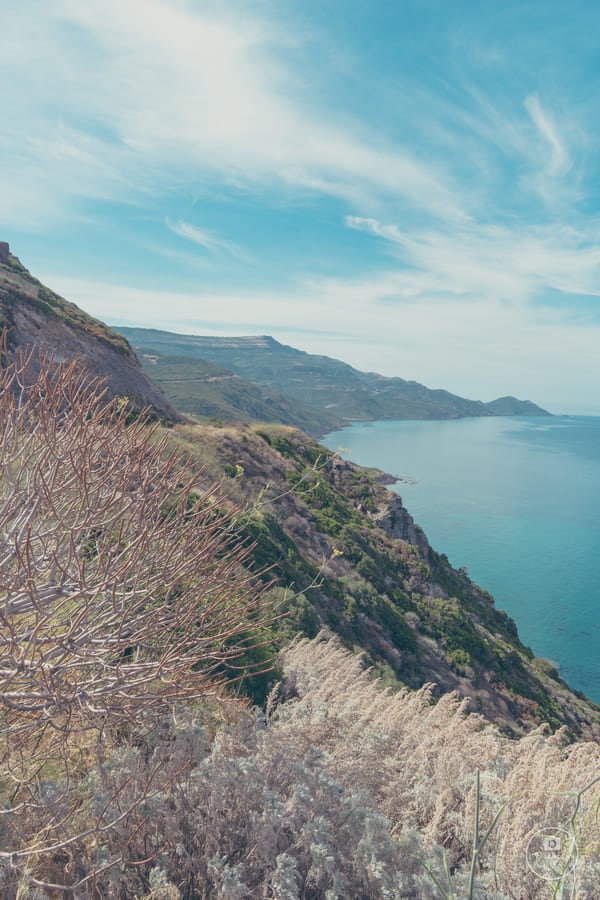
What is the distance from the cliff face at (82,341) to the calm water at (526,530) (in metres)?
12.8

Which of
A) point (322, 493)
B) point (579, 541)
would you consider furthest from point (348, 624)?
point (579, 541)

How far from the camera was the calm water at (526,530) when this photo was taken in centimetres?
4688

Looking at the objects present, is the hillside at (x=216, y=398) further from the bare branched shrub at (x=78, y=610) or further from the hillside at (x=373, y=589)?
the bare branched shrub at (x=78, y=610)

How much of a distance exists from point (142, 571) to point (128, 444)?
1.43m

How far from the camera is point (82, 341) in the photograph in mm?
29562

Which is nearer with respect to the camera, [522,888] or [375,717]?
[522,888]

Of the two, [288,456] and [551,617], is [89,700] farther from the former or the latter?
[551,617]

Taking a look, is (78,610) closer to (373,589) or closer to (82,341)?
(373,589)

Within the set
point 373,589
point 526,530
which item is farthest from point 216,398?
point 373,589

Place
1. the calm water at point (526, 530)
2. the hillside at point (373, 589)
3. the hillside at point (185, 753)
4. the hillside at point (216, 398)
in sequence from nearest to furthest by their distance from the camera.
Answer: the hillside at point (185, 753) < the hillside at point (373, 589) < the calm water at point (526, 530) < the hillside at point (216, 398)

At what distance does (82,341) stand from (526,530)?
73104 mm

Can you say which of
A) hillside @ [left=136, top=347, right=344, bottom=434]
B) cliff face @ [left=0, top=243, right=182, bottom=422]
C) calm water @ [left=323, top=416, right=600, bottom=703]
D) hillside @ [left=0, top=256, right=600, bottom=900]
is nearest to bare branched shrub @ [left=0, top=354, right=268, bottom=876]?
hillside @ [left=0, top=256, right=600, bottom=900]

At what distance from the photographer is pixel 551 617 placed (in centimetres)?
4953

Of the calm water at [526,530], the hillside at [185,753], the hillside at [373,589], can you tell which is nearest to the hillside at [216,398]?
the calm water at [526,530]
